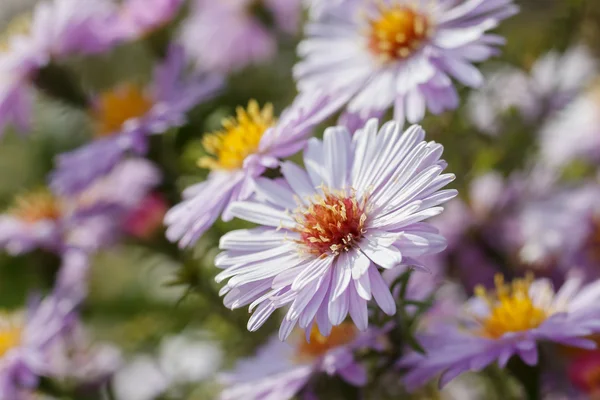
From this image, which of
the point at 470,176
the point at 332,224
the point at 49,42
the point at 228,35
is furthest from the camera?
the point at 228,35

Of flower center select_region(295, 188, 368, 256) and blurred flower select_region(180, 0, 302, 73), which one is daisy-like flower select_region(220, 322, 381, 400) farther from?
blurred flower select_region(180, 0, 302, 73)

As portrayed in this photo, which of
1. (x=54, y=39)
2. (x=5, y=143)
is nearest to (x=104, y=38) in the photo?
(x=54, y=39)

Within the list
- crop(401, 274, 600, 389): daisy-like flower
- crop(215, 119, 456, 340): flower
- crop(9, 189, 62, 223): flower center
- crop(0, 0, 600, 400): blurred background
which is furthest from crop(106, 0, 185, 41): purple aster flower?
crop(401, 274, 600, 389): daisy-like flower

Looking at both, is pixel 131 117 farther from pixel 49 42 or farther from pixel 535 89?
pixel 535 89

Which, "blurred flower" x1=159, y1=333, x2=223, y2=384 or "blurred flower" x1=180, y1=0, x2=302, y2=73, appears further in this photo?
"blurred flower" x1=180, y1=0, x2=302, y2=73

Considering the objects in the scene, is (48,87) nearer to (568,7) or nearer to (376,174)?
(376,174)

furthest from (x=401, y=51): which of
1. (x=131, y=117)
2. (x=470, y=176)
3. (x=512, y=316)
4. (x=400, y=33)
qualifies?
(x=131, y=117)
